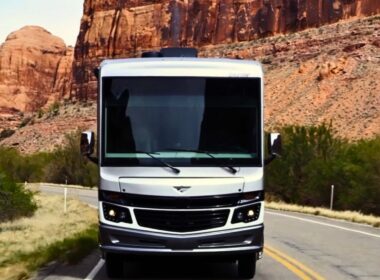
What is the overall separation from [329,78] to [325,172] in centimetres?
4763

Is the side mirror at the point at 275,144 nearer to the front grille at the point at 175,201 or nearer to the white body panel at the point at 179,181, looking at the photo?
the white body panel at the point at 179,181

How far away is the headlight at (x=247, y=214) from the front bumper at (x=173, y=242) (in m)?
0.13

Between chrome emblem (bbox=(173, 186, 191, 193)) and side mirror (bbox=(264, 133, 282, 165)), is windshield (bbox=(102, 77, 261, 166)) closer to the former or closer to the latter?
side mirror (bbox=(264, 133, 282, 165))


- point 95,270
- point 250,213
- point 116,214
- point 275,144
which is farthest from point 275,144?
point 95,270

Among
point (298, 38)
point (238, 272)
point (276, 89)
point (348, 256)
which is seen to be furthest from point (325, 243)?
point (298, 38)

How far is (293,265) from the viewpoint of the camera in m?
12.4

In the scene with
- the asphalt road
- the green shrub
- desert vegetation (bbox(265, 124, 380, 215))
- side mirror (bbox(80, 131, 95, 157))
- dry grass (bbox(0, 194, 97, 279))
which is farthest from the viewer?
desert vegetation (bbox(265, 124, 380, 215))

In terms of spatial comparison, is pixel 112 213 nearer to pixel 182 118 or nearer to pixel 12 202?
pixel 182 118

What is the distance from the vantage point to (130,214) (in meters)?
10.1

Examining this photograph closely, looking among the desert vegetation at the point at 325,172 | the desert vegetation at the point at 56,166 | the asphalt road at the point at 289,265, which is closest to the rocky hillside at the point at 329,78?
the desert vegetation at the point at 56,166

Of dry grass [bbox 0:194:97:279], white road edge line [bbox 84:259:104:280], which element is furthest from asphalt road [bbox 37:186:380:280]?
dry grass [bbox 0:194:97:279]

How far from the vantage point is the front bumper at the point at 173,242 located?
10.0 metres

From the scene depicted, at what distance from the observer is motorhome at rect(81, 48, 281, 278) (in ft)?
33.1

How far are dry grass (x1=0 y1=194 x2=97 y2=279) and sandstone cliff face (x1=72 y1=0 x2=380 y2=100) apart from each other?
275 feet
